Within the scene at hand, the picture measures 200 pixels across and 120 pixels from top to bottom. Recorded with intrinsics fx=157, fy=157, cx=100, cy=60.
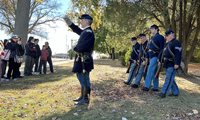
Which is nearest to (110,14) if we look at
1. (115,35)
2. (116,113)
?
(115,35)

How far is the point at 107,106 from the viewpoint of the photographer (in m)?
4.60

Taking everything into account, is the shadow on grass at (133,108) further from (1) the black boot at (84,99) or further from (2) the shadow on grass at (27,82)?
(2) the shadow on grass at (27,82)

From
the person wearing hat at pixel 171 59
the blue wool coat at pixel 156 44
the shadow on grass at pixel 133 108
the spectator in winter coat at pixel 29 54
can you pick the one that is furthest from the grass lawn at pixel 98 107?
the spectator in winter coat at pixel 29 54

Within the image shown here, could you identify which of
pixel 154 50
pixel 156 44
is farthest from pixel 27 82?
pixel 156 44

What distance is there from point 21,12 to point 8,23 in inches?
636

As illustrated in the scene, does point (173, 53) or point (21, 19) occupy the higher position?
point (21, 19)

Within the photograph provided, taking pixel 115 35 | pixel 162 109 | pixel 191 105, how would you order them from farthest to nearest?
pixel 115 35, pixel 191 105, pixel 162 109

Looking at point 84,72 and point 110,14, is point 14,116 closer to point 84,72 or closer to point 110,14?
point 84,72

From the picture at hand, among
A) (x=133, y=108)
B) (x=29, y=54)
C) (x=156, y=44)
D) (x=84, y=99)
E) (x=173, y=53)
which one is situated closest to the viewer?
(x=133, y=108)

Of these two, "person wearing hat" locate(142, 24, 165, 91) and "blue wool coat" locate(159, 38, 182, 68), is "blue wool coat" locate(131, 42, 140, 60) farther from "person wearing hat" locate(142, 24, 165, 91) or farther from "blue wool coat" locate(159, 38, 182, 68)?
"blue wool coat" locate(159, 38, 182, 68)

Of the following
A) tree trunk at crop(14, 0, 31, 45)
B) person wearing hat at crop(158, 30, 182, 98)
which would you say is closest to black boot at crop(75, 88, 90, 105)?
person wearing hat at crop(158, 30, 182, 98)

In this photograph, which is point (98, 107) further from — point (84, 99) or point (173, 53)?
point (173, 53)

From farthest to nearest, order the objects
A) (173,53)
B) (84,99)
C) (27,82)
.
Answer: (27,82)
(173,53)
(84,99)

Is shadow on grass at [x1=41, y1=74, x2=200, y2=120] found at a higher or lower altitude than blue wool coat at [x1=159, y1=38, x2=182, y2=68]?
lower
